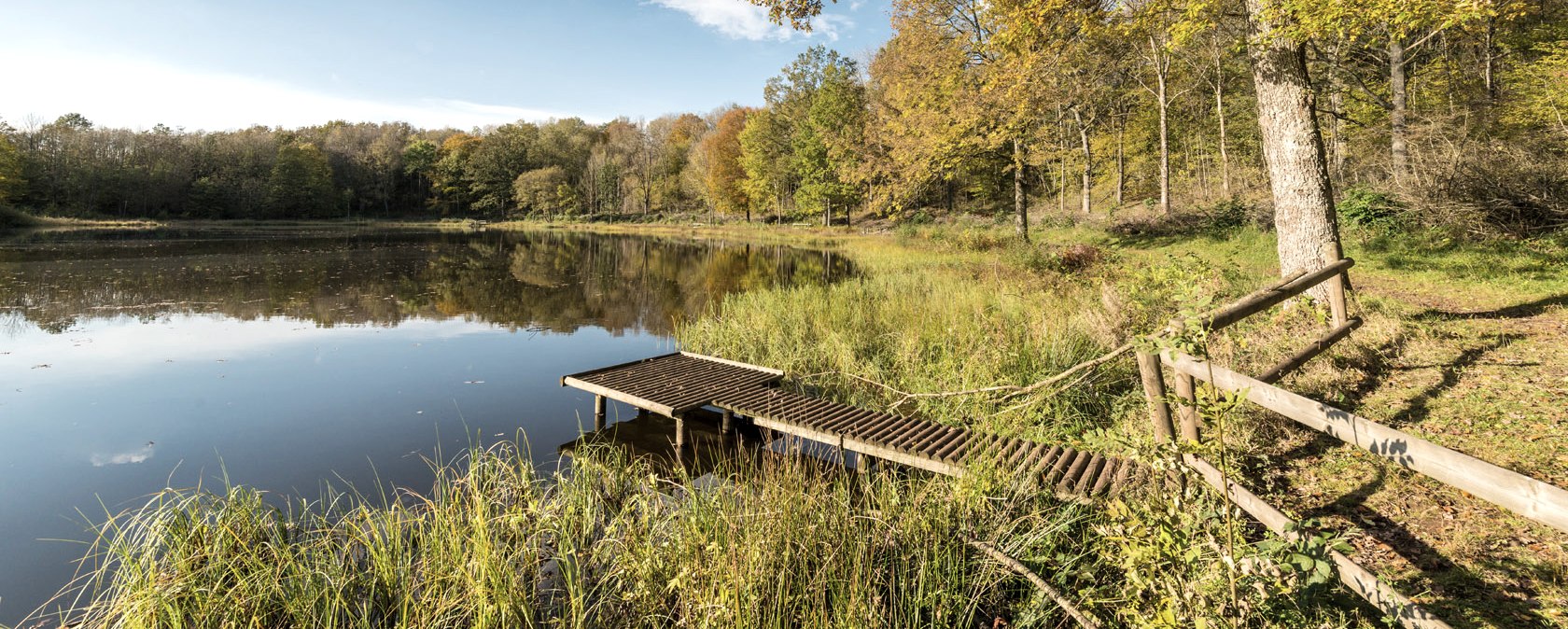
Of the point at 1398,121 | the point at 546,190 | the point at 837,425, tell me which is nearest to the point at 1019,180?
the point at 1398,121

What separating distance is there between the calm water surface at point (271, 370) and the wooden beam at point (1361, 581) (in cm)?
572

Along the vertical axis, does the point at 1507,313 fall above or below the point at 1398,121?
below

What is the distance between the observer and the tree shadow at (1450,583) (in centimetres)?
279

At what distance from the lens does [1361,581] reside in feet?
8.80

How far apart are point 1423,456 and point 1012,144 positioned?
24691 millimetres

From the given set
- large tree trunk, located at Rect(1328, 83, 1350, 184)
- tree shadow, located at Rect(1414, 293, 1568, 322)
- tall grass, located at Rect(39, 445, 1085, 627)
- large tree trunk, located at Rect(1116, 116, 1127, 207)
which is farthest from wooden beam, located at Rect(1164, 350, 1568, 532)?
large tree trunk, located at Rect(1116, 116, 1127, 207)

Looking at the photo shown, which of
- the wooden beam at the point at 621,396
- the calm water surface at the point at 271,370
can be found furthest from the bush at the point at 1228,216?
the wooden beam at the point at 621,396

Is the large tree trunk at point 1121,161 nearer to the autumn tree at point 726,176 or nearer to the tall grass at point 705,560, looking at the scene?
the tall grass at point 705,560

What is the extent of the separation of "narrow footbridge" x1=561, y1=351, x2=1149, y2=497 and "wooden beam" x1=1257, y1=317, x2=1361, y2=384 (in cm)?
126

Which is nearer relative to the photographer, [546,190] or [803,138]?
[803,138]

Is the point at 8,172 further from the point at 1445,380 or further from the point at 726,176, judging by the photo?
the point at 1445,380

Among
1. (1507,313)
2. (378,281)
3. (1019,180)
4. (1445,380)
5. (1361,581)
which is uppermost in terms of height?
A: (1019,180)

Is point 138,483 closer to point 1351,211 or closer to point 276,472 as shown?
point 276,472

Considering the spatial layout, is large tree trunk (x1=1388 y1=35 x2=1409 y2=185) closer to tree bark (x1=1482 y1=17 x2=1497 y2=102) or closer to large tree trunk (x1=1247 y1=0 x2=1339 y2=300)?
tree bark (x1=1482 y1=17 x2=1497 y2=102)
